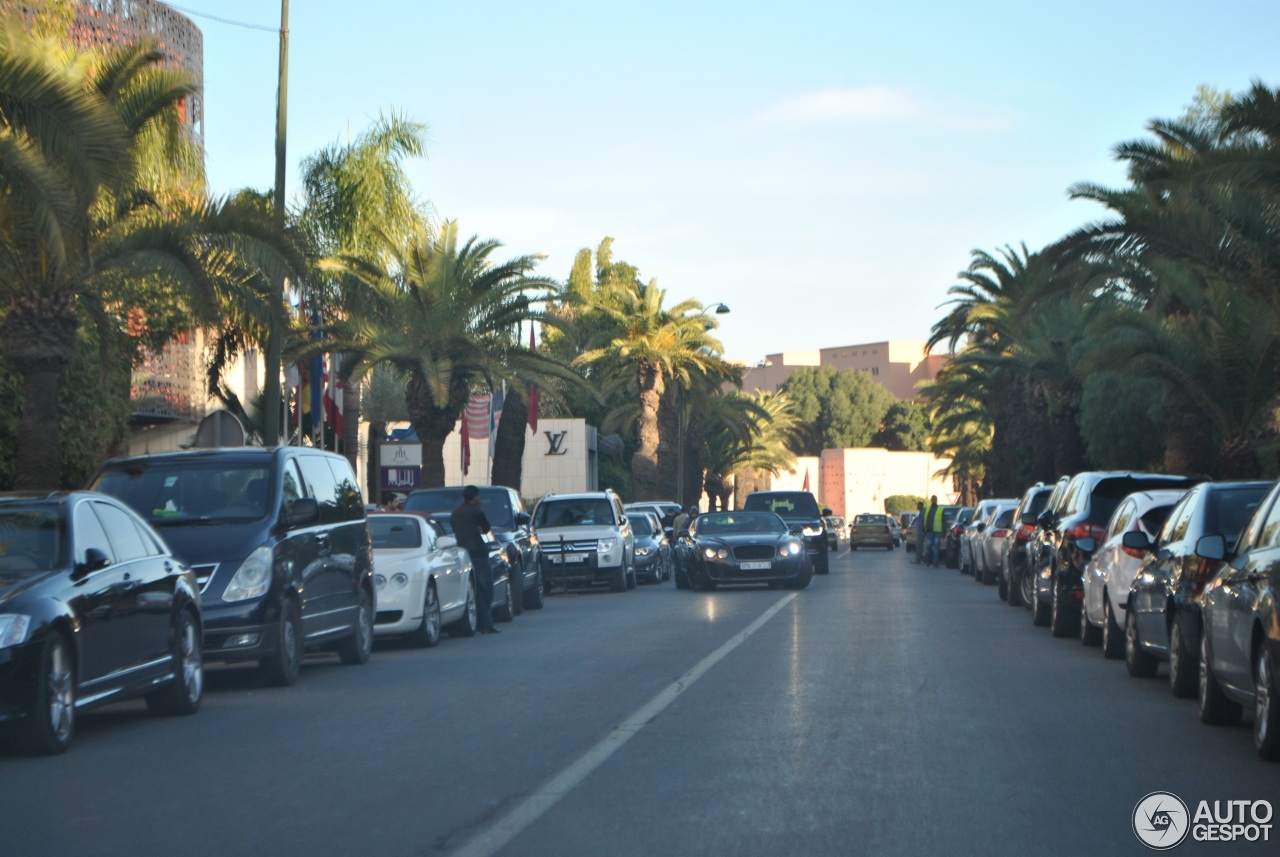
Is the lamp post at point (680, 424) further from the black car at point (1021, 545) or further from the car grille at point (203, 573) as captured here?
the car grille at point (203, 573)

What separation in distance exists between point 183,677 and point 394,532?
620cm

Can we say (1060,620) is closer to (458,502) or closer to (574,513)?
(458,502)

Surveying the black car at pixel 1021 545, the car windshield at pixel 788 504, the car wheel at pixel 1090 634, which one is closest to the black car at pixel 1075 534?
the car wheel at pixel 1090 634

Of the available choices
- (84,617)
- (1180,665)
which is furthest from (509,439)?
(84,617)

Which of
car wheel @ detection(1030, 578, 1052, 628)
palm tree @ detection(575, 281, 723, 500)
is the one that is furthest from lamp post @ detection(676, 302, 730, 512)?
car wheel @ detection(1030, 578, 1052, 628)

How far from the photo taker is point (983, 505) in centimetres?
3462

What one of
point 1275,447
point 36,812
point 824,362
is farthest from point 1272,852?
point 824,362

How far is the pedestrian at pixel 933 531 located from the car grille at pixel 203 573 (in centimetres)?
3268

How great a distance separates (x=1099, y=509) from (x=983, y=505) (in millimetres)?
17976

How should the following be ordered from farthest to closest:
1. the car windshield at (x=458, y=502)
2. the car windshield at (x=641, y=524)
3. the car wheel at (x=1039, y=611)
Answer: the car windshield at (x=641, y=524) → the car windshield at (x=458, y=502) → the car wheel at (x=1039, y=611)

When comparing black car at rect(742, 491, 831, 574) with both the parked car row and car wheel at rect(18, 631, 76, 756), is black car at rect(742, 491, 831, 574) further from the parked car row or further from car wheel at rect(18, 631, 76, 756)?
car wheel at rect(18, 631, 76, 756)

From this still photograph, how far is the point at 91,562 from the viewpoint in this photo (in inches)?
376

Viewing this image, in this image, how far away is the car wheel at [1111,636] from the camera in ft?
46.4

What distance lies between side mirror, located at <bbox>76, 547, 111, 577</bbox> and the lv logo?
57.1 metres
